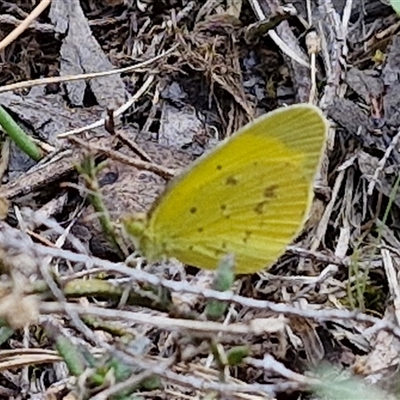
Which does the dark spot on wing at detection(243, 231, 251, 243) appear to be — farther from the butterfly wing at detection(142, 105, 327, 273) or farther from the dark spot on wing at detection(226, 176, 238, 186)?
the dark spot on wing at detection(226, 176, 238, 186)

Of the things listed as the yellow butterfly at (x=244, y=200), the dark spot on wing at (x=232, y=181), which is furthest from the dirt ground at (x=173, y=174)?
the dark spot on wing at (x=232, y=181)

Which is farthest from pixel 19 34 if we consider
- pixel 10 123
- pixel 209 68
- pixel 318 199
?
pixel 318 199

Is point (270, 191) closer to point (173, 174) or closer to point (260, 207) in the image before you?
point (260, 207)

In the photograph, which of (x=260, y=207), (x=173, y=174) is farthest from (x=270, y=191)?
(x=173, y=174)

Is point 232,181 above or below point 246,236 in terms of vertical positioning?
above

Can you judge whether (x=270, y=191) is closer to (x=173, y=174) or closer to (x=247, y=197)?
(x=247, y=197)

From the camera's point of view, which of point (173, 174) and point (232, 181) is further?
point (173, 174)

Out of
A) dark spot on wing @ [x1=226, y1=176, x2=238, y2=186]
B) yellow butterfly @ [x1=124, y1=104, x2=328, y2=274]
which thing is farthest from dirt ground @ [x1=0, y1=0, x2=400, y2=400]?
dark spot on wing @ [x1=226, y1=176, x2=238, y2=186]

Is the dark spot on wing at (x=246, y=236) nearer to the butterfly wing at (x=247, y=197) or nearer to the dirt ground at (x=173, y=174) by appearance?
the butterfly wing at (x=247, y=197)

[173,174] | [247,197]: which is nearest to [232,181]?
[247,197]
